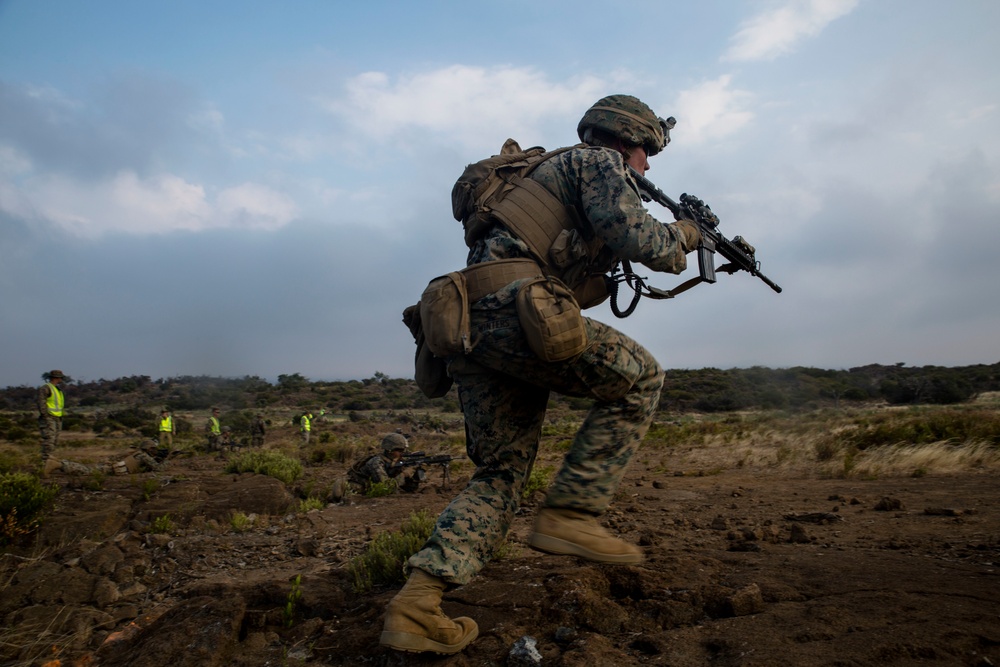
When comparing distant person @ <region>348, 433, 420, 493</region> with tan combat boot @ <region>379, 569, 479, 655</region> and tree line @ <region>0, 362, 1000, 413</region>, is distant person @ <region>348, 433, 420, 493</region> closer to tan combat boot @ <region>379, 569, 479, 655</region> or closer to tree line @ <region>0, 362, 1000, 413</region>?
tree line @ <region>0, 362, 1000, 413</region>

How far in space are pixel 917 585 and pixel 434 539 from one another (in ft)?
6.41

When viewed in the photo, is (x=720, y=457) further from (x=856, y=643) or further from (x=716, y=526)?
(x=856, y=643)

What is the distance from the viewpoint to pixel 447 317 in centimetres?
230

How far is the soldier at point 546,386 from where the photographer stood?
2.23 m

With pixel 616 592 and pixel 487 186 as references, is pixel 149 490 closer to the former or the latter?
pixel 616 592

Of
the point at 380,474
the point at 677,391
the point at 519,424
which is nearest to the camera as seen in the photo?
the point at 519,424

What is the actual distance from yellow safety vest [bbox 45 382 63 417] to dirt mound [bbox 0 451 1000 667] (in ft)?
24.9

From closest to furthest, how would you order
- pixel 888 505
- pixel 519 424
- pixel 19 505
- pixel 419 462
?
pixel 519 424
pixel 888 505
pixel 19 505
pixel 419 462

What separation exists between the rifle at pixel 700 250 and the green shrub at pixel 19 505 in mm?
5382

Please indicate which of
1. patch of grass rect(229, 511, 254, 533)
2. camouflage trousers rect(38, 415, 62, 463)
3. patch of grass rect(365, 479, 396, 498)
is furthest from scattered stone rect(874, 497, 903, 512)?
camouflage trousers rect(38, 415, 62, 463)

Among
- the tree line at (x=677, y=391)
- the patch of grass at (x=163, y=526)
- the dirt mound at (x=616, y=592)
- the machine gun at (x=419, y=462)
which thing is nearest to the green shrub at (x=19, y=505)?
the dirt mound at (x=616, y=592)

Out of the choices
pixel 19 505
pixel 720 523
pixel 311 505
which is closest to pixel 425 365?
pixel 720 523

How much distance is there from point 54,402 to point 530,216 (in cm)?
1306

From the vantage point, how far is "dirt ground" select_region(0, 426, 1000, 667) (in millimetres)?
2082
